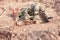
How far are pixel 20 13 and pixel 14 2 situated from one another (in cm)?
89

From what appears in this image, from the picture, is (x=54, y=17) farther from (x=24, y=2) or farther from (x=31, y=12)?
(x=24, y=2)

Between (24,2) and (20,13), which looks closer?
(20,13)

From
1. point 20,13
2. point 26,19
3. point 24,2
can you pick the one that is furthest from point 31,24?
point 24,2

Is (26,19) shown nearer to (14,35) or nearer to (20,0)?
(14,35)

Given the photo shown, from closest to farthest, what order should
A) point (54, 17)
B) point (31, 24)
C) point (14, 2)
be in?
point (31, 24)
point (54, 17)
point (14, 2)

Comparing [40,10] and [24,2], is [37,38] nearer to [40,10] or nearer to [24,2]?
[40,10]

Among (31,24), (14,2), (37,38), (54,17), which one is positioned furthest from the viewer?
(14,2)

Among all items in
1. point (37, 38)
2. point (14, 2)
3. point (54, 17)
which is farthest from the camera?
point (14, 2)

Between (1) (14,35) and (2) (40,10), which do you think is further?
(2) (40,10)

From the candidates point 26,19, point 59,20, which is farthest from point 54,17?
point 26,19

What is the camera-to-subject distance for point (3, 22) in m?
3.72

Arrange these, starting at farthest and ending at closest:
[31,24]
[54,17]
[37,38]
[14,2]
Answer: [14,2], [54,17], [31,24], [37,38]

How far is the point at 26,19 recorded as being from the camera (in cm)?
383

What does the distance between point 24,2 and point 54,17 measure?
1.09 m
